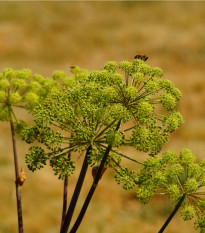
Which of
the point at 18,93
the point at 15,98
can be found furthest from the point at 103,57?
the point at 15,98

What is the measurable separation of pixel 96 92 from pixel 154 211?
12.3 metres

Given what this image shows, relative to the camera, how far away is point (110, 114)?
302cm

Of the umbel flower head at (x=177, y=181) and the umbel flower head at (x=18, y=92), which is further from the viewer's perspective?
the umbel flower head at (x=18, y=92)

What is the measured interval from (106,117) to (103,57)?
2644 centimetres

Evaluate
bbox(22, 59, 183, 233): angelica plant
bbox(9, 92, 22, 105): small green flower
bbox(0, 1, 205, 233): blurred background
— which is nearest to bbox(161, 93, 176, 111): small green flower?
bbox(22, 59, 183, 233): angelica plant

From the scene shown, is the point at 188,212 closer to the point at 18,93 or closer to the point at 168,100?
the point at 168,100

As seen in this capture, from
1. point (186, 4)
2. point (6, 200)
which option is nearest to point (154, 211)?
point (6, 200)

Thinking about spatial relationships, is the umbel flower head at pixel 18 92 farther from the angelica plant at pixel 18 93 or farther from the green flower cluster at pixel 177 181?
the green flower cluster at pixel 177 181

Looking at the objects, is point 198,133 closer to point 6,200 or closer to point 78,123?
point 6,200

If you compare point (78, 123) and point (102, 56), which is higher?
point (102, 56)

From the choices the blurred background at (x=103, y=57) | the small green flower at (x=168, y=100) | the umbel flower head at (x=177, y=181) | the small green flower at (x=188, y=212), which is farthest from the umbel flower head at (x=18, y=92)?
the blurred background at (x=103, y=57)

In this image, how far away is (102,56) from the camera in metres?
29.5

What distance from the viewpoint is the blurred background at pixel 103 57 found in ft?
46.6

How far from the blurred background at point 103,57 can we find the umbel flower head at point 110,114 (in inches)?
367
